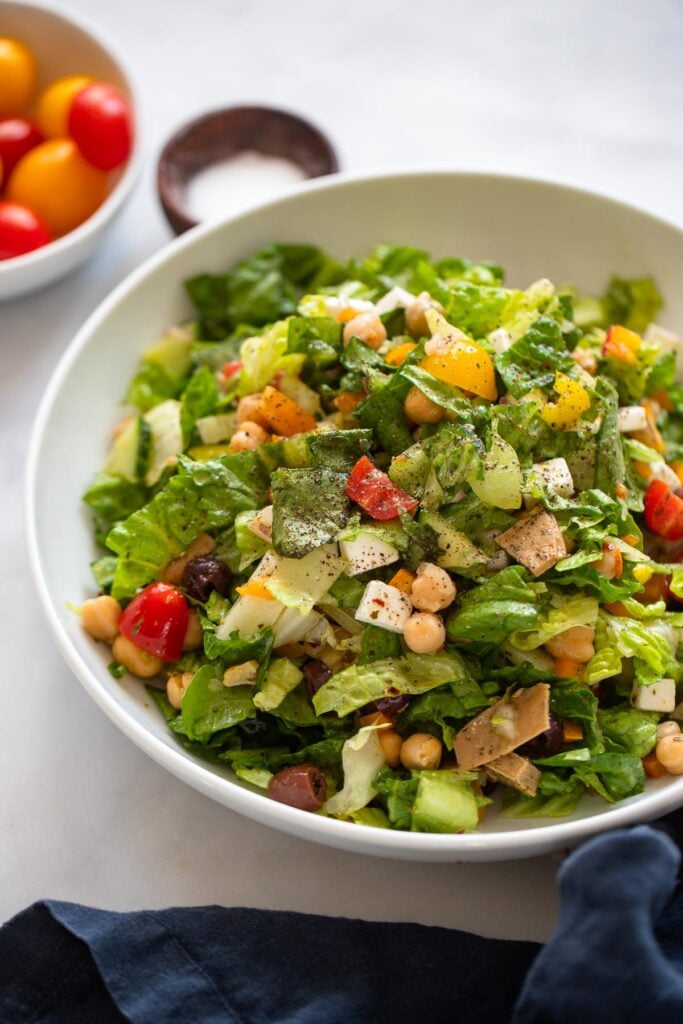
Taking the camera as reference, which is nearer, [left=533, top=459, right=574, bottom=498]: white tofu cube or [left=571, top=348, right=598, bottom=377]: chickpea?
[left=533, top=459, right=574, bottom=498]: white tofu cube

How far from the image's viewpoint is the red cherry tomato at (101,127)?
5.11m

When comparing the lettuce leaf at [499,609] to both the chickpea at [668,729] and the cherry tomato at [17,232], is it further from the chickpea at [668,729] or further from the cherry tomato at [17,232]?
the cherry tomato at [17,232]

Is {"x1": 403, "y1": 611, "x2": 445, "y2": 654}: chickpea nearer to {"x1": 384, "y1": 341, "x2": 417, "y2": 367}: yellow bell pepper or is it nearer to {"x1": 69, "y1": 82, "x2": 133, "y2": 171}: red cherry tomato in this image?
{"x1": 384, "y1": 341, "x2": 417, "y2": 367}: yellow bell pepper

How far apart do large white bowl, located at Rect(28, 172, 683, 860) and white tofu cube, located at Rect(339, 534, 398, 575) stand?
2.77 ft

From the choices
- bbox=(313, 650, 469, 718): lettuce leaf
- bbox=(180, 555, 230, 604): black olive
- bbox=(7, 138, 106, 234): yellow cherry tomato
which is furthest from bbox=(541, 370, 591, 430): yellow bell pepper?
bbox=(7, 138, 106, 234): yellow cherry tomato

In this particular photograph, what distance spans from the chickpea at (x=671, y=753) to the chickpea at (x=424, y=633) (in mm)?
790

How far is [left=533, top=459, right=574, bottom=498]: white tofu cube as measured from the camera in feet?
12.6

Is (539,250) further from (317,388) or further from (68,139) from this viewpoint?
(68,139)

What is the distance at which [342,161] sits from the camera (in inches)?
229

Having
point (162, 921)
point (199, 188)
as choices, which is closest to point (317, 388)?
point (199, 188)

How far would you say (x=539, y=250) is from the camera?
16.6ft

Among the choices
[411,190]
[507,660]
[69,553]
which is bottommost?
[69,553]

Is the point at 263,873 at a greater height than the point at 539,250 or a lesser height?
lesser

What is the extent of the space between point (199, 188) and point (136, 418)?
1368mm
